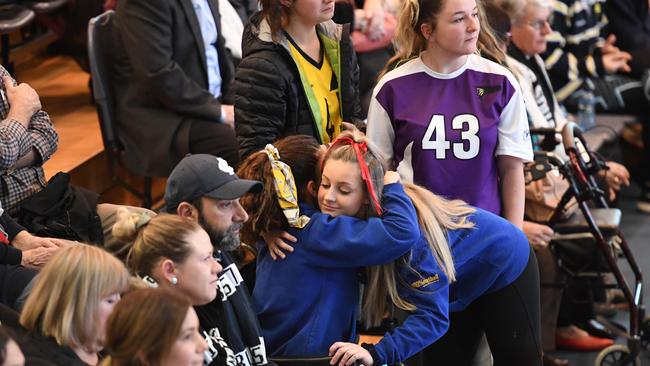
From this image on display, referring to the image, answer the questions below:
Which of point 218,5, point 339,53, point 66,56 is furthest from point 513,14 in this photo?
point 66,56

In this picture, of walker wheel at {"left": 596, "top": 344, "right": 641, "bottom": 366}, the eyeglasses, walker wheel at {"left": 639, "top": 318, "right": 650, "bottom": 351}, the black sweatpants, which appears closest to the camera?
the black sweatpants

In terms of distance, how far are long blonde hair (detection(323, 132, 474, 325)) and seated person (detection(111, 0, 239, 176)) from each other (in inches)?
61.7

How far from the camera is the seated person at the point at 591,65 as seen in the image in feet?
21.9

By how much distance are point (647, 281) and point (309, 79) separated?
2619mm

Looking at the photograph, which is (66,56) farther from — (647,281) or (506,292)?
(506,292)

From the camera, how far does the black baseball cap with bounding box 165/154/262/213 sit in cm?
303

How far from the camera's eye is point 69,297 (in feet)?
8.10

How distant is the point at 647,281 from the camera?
5660 millimetres

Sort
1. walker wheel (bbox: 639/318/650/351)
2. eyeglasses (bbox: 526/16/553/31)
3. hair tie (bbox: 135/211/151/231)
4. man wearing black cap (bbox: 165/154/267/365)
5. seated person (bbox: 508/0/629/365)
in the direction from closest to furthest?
hair tie (bbox: 135/211/151/231) < man wearing black cap (bbox: 165/154/267/365) < walker wheel (bbox: 639/318/650/351) < seated person (bbox: 508/0/629/365) < eyeglasses (bbox: 526/16/553/31)

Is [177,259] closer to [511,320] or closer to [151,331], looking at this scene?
[151,331]

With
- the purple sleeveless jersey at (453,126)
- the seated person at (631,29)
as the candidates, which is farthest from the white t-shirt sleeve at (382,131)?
the seated person at (631,29)

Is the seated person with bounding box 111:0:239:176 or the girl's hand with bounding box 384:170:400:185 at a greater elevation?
the girl's hand with bounding box 384:170:400:185

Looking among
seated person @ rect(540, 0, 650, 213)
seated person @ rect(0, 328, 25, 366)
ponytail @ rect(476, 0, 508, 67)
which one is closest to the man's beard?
seated person @ rect(0, 328, 25, 366)

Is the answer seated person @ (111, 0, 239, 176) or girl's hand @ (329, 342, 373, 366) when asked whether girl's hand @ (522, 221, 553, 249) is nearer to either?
seated person @ (111, 0, 239, 176)
